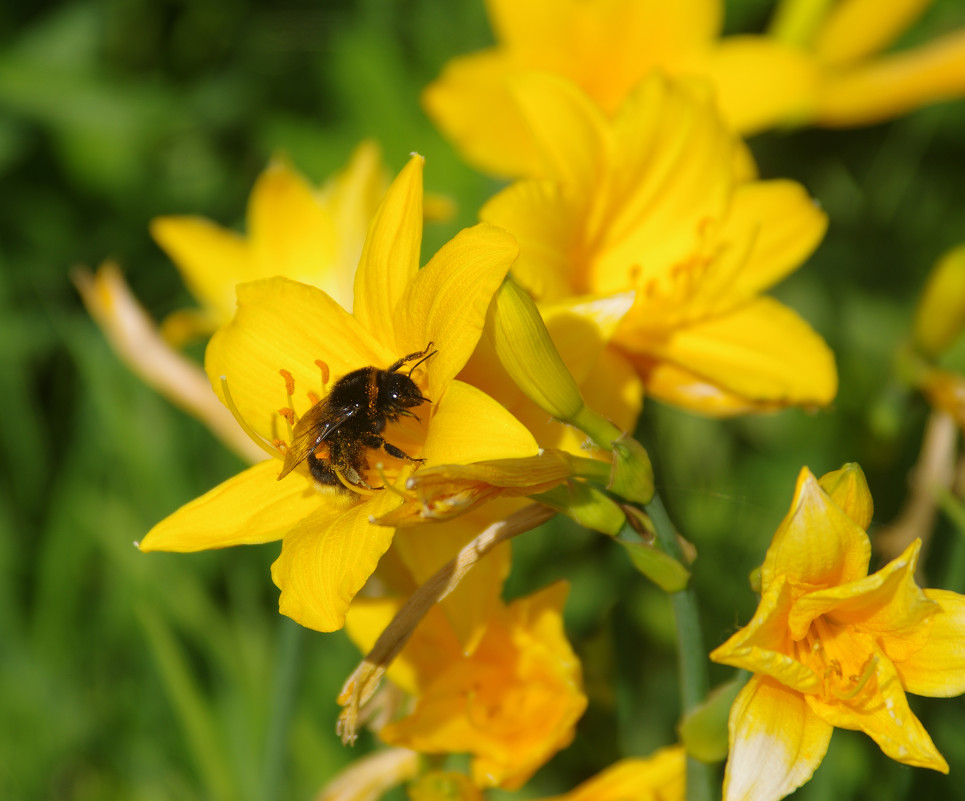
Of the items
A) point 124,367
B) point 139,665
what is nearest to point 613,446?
point 139,665

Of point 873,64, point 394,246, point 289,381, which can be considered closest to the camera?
point 394,246

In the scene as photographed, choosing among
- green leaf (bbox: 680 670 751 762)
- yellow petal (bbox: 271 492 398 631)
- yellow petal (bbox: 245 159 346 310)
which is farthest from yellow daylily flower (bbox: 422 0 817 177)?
green leaf (bbox: 680 670 751 762)

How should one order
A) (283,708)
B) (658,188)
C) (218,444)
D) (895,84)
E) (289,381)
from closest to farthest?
(289,381) → (283,708) → (658,188) → (895,84) → (218,444)

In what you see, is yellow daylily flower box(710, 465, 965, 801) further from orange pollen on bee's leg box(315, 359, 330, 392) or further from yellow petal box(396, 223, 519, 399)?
orange pollen on bee's leg box(315, 359, 330, 392)

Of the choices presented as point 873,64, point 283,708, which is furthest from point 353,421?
point 873,64

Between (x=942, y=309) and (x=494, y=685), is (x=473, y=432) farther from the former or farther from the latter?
(x=942, y=309)

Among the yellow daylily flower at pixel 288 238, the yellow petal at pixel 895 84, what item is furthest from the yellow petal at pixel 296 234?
the yellow petal at pixel 895 84
